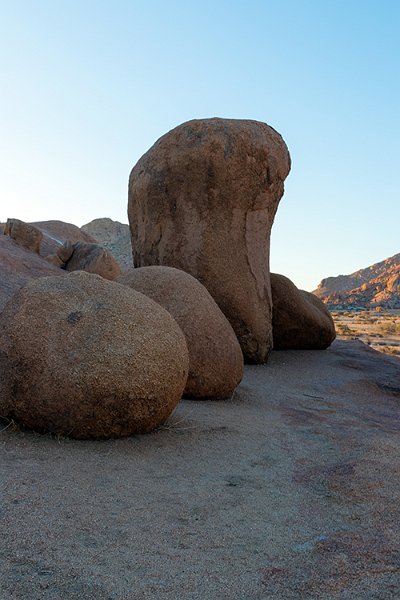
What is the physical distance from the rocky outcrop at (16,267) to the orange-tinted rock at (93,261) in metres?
1.09

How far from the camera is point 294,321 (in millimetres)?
10180

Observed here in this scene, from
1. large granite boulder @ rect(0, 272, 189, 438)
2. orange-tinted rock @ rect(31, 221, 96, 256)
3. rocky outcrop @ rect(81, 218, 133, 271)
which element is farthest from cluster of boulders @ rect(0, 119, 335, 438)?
rocky outcrop @ rect(81, 218, 133, 271)

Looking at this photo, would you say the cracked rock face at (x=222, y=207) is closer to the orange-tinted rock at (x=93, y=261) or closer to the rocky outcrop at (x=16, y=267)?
the rocky outcrop at (x=16, y=267)

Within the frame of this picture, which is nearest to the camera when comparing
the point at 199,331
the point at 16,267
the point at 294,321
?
the point at 199,331

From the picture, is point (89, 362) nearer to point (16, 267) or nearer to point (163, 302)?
point (163, 302)

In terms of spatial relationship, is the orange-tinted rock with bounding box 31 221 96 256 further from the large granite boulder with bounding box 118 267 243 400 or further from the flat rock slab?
the flat rock slab

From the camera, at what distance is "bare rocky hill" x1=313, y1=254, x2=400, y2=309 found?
162 feet

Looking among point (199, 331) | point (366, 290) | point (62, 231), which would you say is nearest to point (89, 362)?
point (199, 331)

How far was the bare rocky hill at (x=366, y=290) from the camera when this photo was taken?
49.5 metres

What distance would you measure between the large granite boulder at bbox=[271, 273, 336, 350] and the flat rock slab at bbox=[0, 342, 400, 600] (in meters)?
5.29

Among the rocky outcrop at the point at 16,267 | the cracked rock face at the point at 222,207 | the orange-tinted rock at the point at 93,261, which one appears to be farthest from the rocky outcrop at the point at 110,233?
the cracked rock face at the point at 222,207

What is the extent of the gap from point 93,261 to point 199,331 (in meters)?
9.61

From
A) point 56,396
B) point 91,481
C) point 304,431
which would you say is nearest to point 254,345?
point 304,431

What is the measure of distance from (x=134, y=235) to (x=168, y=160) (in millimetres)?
1460
